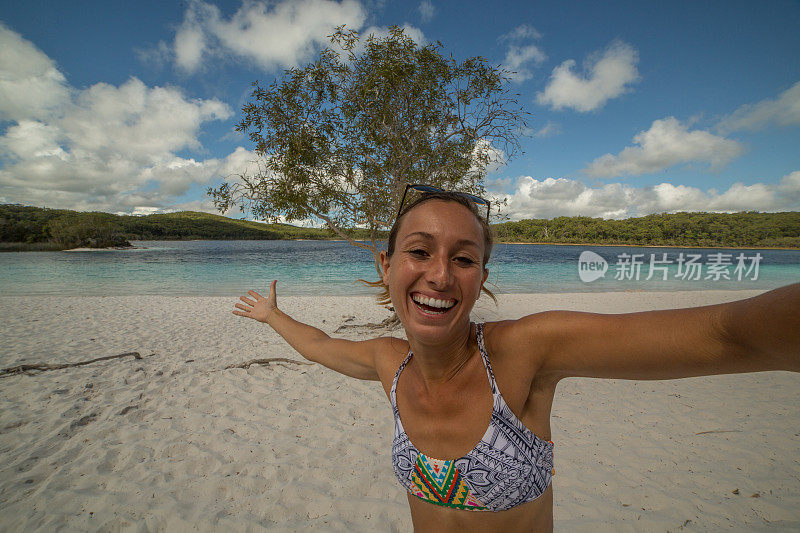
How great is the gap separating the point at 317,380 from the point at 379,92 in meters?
6.56

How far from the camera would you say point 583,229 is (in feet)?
304

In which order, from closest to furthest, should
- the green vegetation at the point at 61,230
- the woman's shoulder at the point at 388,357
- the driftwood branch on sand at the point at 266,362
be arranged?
the woman's shoulder at the point at 388,357 < the driftwood branch on sand at the point at 266,362 < the green vegetation at the point at 61,230

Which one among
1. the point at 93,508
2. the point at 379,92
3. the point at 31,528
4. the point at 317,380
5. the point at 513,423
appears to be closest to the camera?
the point at 513,423

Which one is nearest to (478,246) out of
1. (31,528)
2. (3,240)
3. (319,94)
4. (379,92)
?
(31,528)

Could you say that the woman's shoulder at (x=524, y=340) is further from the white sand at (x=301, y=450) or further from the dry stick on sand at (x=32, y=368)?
the dry stick on sand at (x=32, y=368)

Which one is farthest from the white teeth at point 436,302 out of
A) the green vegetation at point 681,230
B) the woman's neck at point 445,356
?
the green vegetation at point 681,230

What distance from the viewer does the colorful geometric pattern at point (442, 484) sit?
1354mm

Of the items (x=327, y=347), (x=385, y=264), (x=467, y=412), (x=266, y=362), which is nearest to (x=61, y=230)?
(x=266, y=362)

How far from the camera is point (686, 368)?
0.99 metres

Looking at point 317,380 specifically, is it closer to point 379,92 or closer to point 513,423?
point 513,423

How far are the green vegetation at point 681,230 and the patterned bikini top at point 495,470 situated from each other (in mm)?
81822

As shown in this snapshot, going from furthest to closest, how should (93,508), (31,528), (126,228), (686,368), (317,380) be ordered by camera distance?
(126,228)
(317,380)
(93,508)
(31,528)
(686,368)

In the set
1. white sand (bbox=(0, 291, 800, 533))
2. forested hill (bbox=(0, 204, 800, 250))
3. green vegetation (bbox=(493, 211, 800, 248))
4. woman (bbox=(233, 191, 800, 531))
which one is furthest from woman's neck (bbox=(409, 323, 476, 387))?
green vegetation (bbox=(493, 211, 800, 248))

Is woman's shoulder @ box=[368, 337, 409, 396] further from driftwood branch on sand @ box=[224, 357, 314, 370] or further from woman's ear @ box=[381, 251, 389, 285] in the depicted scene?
driftwood branch on sand @ box=[224, 357, 314, 370]
